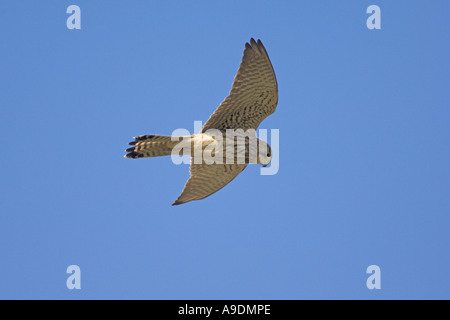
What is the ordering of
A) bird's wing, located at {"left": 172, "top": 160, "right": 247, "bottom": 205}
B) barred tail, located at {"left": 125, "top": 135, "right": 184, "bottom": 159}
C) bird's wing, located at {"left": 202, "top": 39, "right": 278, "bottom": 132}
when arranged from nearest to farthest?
bird's wing, located at {"left": 202, "top": 39, "right": 278, "bottom": 132}
barred tail, located at {"left": 125, "top": 135, "right": 184, "bottom": 159}
bird's wing, located at {"left": 172, "top": 160, "right": 247, "bottom": 205}

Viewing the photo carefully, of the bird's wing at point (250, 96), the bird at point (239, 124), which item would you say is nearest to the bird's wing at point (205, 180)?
the bird at point (239, 124)

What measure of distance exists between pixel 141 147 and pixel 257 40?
6.89ft

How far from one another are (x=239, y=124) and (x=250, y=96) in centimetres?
48

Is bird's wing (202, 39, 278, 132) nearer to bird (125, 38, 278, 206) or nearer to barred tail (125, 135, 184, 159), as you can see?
bird (125, 38, 278, 206)

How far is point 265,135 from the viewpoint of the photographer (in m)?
9.55

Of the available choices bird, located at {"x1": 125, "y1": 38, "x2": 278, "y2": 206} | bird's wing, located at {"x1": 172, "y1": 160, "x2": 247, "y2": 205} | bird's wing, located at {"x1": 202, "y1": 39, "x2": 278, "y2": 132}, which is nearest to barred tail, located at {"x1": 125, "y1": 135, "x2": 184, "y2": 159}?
bird, located at {"x1": 125, "y1": 38, "x2": 278, "y2": 206}

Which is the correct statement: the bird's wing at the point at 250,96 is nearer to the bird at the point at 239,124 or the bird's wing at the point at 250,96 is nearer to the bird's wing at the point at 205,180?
the bird at the point at 239,124

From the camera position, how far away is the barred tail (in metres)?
8.98

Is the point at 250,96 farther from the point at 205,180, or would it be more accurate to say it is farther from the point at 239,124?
the point at 205,180

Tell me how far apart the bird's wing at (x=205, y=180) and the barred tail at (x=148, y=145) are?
2.74 feet

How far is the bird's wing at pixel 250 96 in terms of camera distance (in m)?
8.73
